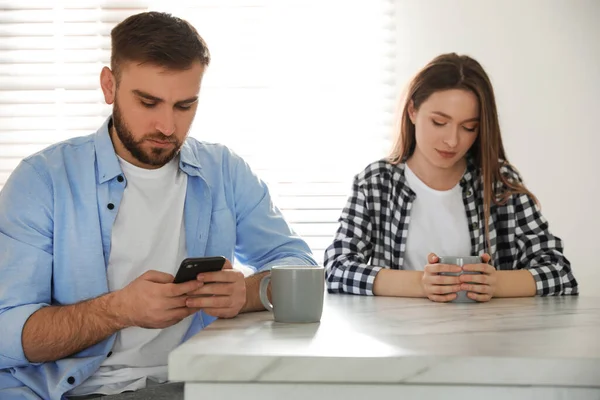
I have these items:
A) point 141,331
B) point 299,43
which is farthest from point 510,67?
point 141,331

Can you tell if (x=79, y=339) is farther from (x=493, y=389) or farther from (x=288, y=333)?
(x=493, y=389)

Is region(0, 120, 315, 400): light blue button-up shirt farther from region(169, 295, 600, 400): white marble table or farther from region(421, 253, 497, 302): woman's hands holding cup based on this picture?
region(169, 295, 600, 400): white marble table

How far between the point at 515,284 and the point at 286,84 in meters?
1.39

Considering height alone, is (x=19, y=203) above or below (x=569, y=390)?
above

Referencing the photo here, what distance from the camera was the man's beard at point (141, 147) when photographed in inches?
61.1

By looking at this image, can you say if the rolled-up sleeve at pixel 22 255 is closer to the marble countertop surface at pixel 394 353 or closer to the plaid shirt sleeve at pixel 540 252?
the marble countertop surface at pixel 394 353

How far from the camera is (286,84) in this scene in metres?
2.80

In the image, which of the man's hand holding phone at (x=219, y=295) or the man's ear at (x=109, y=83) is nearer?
the man's hand holding phone at (x=219, y=295)

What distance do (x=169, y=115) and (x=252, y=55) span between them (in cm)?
131

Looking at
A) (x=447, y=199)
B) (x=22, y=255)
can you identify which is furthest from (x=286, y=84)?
(x=22, y=255)

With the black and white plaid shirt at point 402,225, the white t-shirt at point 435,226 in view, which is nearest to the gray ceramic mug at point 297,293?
the black and white plaid shirt at point 402,225

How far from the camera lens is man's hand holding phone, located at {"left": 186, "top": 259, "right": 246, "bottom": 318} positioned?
3.98ft

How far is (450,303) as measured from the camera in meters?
1.52

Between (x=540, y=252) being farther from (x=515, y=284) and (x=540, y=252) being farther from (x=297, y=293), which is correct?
(x=297, y=293)
